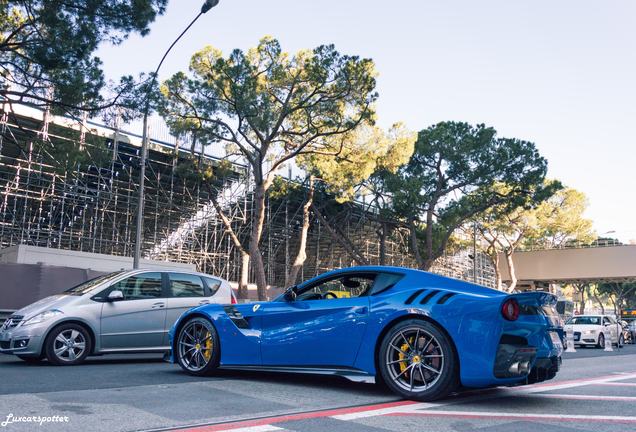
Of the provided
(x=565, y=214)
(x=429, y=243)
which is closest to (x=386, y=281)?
(x=429, y=243)

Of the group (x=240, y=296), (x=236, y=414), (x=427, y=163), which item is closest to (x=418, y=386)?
(x=236, y=414)

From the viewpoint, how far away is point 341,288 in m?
6.25

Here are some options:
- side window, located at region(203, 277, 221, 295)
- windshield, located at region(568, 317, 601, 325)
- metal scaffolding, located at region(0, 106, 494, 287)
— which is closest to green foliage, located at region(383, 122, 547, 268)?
metal scaffolding, located at region(0, 106, 494, 287)

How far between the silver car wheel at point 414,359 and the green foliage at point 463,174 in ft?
99.8

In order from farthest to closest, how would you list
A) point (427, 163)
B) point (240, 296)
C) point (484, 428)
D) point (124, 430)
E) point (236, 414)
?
point (427, 163) → point (240, 296) → point (236, 414) → point (484, 428) → point (124, 430)

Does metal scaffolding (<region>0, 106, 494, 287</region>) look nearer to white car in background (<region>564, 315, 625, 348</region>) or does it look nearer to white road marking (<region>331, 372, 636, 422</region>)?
white road marking (<region>331, 372, 636, 422</region>)

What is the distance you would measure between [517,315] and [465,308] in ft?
1.44

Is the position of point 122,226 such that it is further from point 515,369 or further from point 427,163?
point 515,369

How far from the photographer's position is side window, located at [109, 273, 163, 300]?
9.02m

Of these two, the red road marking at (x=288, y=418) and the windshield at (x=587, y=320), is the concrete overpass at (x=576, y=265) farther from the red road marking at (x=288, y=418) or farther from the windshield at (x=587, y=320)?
the red road marking at (x=288, y=418)

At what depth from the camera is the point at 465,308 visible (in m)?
5.24

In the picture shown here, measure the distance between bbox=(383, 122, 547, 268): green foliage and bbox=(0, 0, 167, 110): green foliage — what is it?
21733mm

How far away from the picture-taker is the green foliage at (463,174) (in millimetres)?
36062

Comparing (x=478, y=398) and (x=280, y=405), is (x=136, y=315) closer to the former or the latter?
(x=280, y=405)
